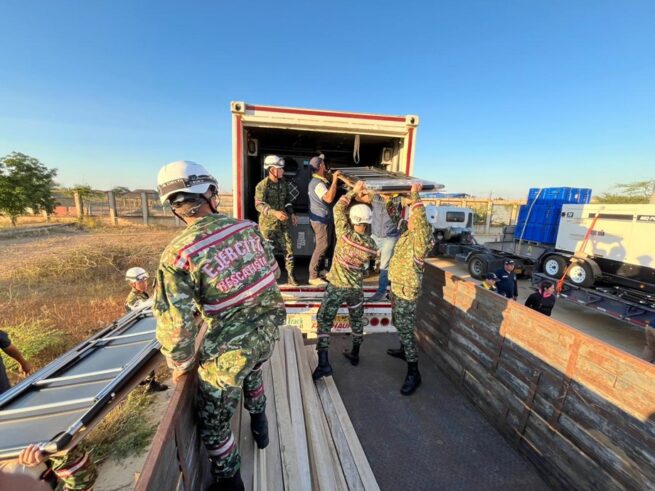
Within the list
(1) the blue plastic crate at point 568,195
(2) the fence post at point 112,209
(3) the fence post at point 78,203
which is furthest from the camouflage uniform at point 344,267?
(3) the fence post at point 78,203

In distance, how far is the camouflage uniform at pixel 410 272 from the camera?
3.19 metres

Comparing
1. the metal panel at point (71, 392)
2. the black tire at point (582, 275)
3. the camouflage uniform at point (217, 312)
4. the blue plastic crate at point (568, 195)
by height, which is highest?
the blue plastic crate at point (568, 195)

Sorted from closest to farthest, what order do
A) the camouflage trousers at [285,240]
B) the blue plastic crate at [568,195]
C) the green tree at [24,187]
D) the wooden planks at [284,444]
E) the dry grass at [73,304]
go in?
the wooden planks at [284,444] < the dry grass at [73,304] < the camouflage trousers at [285,240] < the blue plastic crate at [568,195] < the green tree at [24,187]

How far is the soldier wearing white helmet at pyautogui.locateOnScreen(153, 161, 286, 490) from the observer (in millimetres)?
1539

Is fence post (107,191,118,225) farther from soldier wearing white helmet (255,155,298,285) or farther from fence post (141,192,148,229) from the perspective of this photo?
soldier wearing white helmet (255,155,298,285)

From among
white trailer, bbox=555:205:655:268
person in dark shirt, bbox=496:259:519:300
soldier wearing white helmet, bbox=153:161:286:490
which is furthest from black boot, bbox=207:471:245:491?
white trailer, bbox=555:205:655:268

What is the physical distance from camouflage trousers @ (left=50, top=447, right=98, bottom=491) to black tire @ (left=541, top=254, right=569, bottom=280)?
1013 cm

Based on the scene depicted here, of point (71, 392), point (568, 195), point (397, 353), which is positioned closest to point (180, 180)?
point (71, 392)

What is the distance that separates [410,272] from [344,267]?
76 cm

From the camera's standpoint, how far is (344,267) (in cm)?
325

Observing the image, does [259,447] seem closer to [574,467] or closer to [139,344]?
[139,344]

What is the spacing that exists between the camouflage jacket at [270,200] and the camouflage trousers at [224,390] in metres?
2.47

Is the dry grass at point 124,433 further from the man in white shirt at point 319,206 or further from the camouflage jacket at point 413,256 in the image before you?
the camouflage jacket at point 413,256

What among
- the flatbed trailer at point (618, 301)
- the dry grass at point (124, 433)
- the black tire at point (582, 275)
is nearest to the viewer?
the dry grass at point (124, 433)
